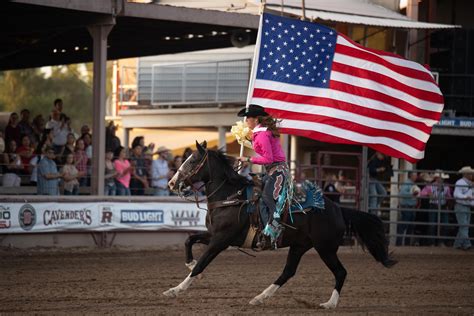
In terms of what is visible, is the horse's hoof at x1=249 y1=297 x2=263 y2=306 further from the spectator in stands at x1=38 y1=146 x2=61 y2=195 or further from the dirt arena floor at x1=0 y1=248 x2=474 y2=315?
the spectator in stands at x1=38 y1=146 x2=61 y2=195

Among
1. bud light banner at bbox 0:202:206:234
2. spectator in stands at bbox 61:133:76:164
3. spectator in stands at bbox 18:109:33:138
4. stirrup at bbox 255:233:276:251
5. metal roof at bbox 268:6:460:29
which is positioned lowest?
bud light banner at bbox 0:202:206:234

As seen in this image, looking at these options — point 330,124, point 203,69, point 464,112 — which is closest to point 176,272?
point 330,124

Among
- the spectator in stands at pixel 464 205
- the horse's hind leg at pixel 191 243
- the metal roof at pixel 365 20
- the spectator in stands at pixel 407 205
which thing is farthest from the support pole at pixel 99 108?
the spectator in stands at pixel 464 205

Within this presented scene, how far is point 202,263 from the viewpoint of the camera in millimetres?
10617

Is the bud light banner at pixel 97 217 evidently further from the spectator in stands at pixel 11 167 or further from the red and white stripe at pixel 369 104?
the red and white stripe at pixel 369 104

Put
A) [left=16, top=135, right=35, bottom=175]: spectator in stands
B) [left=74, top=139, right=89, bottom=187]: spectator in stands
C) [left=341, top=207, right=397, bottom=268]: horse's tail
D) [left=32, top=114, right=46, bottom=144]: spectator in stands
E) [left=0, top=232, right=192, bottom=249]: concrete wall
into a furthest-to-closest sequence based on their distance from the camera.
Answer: [left=32, top=114, right=46, bottom=144]: spectator in stands → [left=74, top=139, right=89, bottom=187]: spectator in stands → [left=16, top=135, right=35, bottom=175]: spectator in stands → [left=0, top=232, right=192, bottom=249]: concrete wall → [left=341, top=207, right=397, bottom=268]: horse's tail

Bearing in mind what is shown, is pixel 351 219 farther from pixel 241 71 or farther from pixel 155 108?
pixel 155 108

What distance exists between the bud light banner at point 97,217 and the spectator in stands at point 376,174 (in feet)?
14.0

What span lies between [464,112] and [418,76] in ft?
35.9

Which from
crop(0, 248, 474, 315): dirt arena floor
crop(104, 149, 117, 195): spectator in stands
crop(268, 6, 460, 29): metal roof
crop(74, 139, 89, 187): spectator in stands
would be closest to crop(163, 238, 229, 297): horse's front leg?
crop(0, 248, 474, 315): dirt arena floor

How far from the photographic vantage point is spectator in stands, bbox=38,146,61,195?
17750mm

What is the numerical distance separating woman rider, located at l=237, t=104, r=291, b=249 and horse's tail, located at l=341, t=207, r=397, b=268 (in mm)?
1175

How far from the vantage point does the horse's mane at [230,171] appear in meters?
11.4

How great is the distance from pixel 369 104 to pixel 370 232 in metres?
3.42
